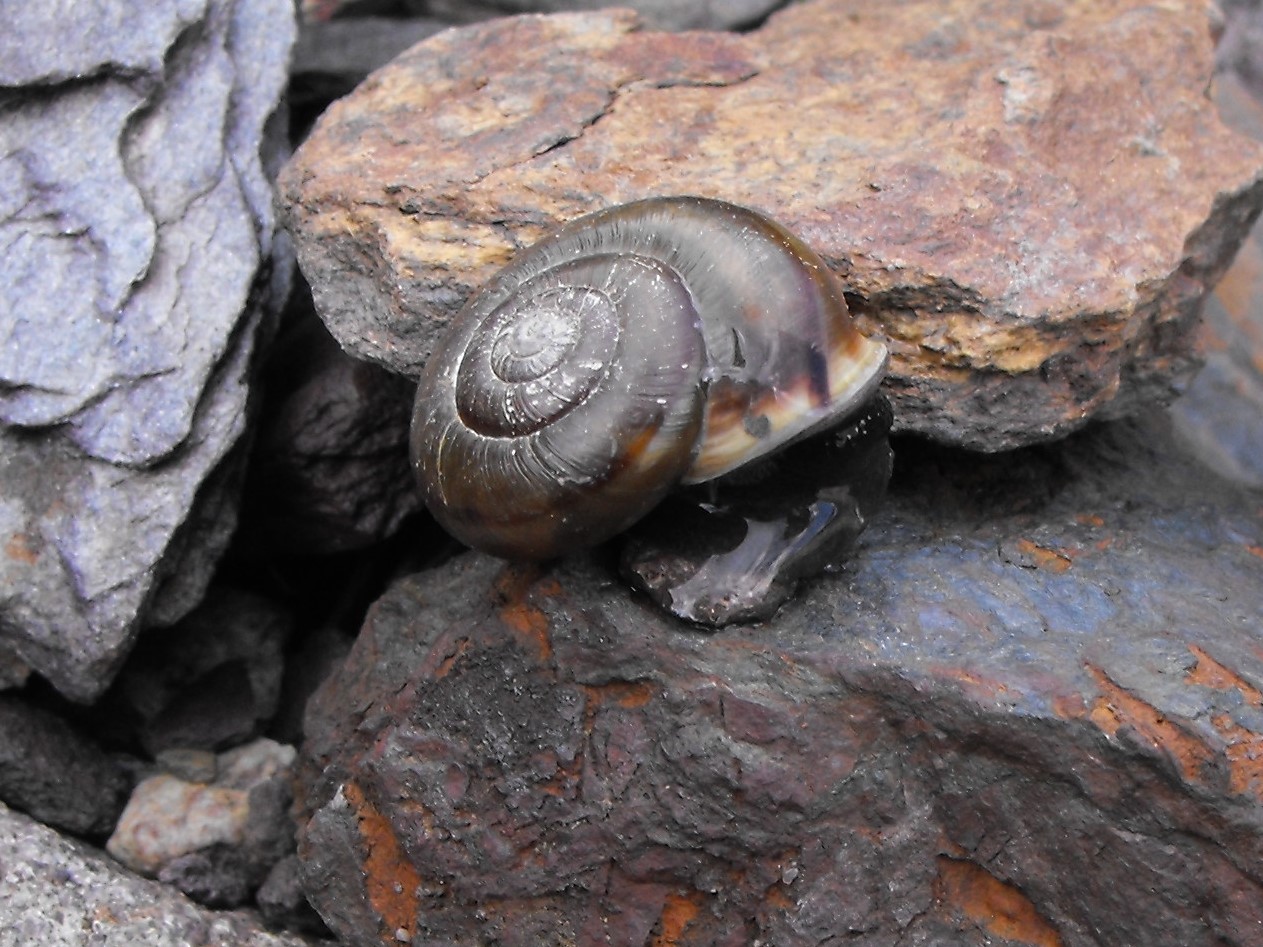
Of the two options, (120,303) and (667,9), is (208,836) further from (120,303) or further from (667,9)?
(667,9)

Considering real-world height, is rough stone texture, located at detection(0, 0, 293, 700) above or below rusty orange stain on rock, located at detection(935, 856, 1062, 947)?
above

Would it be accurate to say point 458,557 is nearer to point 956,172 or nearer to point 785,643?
point 785,643

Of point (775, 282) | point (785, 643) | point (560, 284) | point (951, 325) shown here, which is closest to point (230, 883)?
point (785, 643)

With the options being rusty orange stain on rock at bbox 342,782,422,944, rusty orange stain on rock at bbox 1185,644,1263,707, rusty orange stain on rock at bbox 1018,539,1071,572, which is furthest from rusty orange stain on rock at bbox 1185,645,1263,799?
rusty orange stain on rock at bbox 342,782,422,944

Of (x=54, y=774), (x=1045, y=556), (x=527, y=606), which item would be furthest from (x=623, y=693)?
(x=54, y=774)

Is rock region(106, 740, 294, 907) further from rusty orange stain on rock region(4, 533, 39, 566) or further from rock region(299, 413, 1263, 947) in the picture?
rusty orange stain on rock region(4, 533, 39, 566)
